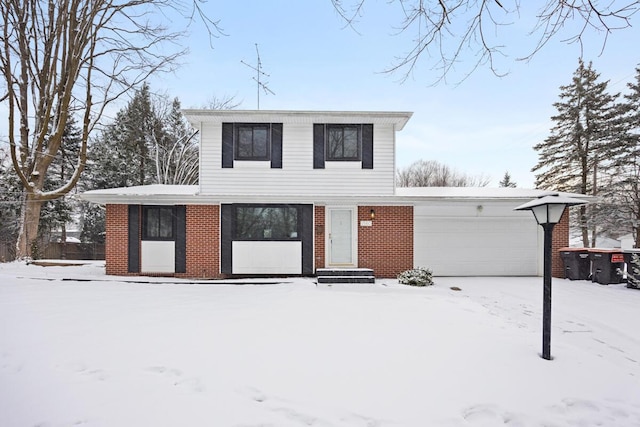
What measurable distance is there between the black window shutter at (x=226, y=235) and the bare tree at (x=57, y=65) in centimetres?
737

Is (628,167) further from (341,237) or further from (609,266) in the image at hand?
(341,237)

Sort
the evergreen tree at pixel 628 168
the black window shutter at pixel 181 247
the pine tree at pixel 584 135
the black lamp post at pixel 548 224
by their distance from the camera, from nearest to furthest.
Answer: the black lamp post at pixel 548 224 → the black window shutter at pixel 181 247 → the evergreen tree at pixel 628 168 → the pine tree at pixel 584 135

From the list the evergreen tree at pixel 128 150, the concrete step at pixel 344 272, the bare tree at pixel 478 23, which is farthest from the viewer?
the evergreen tree at pixel 128 150

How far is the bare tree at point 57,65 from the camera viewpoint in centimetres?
1338

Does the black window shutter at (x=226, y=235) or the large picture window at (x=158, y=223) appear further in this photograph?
the large picture window at (x=158, y=223)

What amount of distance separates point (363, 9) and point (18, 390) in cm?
469

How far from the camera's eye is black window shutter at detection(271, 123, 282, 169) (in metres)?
10.5

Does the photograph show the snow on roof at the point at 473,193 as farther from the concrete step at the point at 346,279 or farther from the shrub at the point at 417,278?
the concrete step at the point at 346,279

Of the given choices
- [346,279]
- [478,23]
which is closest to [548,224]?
[478,23]

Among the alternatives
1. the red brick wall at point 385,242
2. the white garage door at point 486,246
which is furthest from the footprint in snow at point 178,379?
the white garage door at point 486,246

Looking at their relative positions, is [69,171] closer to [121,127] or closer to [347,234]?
[121,127]

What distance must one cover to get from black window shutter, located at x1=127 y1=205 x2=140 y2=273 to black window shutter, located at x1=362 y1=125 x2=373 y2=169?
711cm

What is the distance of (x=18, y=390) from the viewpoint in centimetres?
314

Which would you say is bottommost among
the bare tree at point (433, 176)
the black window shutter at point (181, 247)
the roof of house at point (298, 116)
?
the black window shutter at point (181, 247)
